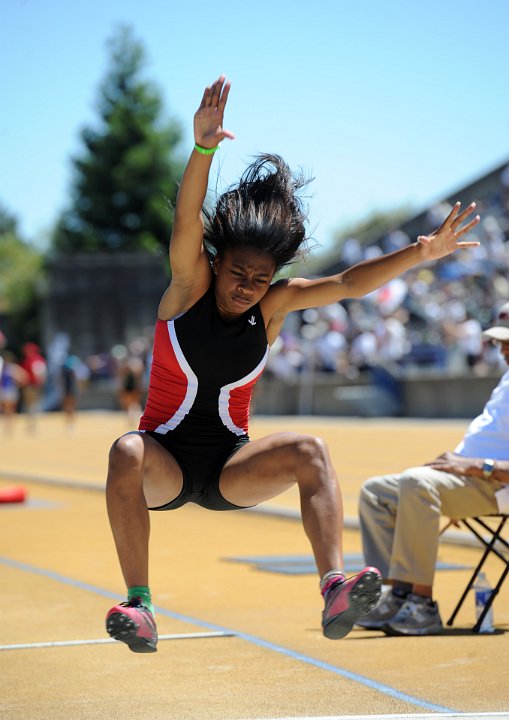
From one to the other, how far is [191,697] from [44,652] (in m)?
1.33

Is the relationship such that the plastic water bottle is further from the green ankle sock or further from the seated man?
the green ankle sock

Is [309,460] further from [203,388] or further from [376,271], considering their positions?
[376,271]

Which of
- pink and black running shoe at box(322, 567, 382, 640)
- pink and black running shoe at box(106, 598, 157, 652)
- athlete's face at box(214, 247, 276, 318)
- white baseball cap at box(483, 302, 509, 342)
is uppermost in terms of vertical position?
athlete's face at box(214, 247, 276, 318)

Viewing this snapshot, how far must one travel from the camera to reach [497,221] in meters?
32.7

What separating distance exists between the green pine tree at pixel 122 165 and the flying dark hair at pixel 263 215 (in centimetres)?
6858

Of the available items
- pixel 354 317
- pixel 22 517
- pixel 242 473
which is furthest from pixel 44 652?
pixel 354 317

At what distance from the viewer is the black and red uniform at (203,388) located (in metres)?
5.40

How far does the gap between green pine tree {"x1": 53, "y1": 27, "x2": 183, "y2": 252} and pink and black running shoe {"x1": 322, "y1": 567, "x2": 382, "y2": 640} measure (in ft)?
228

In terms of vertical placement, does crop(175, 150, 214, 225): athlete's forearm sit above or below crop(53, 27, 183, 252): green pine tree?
below

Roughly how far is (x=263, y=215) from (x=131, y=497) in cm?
134

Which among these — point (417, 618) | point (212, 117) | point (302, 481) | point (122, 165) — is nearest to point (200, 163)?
point (212, 117)

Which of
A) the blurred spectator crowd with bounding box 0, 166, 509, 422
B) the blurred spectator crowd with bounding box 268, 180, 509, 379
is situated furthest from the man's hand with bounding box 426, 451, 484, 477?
the blurred spectator crowd with bounding box 268, 180, 509, 379

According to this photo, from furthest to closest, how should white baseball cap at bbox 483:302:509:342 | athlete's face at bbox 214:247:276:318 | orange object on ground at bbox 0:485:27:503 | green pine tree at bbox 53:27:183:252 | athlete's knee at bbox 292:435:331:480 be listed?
green pine tree at bbox 53:27:183:252
orange object on ground at bbox 0:485:27:503
white baseball cap at bbox 483:302:509:342
athlete's face at bbox 214:247:276:318
athlete's knee at bbox 292:435:331:480

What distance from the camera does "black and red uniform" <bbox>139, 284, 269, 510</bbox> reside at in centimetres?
540
